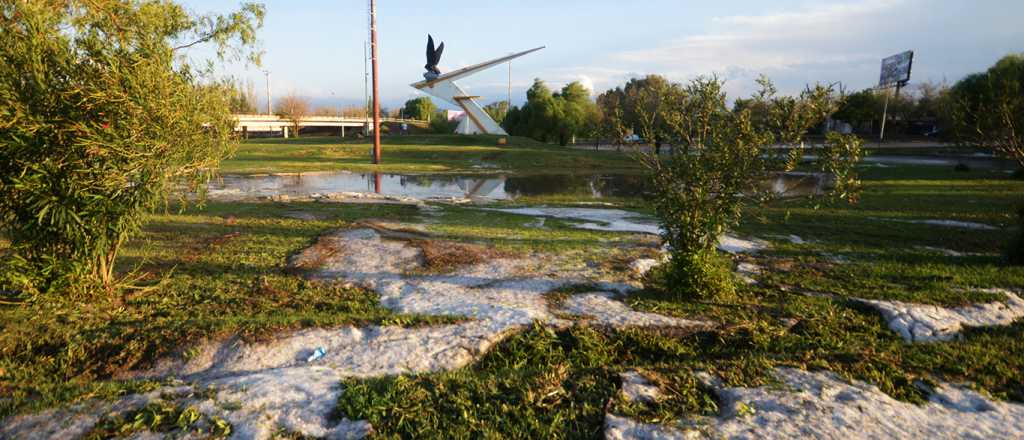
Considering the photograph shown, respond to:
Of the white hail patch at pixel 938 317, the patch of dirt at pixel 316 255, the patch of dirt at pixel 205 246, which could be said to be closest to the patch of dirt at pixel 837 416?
the white hail patch at pixel 938 317

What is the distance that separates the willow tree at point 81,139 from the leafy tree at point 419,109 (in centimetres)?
12065

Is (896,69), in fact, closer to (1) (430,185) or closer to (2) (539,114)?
(2) (539,114)

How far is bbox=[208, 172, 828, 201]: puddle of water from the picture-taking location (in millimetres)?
20969

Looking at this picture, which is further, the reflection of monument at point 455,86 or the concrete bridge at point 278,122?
the concrete bridge at point 278,122

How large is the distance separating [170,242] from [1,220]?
4.23 metres

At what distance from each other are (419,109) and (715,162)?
12503 cm

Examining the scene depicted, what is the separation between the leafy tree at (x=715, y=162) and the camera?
689 centimetres

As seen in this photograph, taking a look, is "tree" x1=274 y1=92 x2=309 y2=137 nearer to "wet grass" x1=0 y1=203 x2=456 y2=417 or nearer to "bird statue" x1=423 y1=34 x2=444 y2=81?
"bird statue" x1=423 y1=34 x2=444 y2=81

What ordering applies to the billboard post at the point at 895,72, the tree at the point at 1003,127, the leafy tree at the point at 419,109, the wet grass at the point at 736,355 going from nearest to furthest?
the wet grass at the point at 736,355 < the tree at the point at 1003,127 < the billboard post at the point at 895,72 < the leafy tree at the point at 419,109

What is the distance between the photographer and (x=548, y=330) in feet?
21.0

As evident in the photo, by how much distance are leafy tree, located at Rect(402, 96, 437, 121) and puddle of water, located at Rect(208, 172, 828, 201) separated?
9978cm

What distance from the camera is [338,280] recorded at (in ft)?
28.1

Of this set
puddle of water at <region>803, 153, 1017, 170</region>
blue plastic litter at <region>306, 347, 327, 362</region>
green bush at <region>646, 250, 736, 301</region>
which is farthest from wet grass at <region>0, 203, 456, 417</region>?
puddle of water at <region>803, 153, 1017, 170</region>

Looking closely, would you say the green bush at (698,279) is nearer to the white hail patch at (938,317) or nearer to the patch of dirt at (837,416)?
the white hail patch at (938,317)
